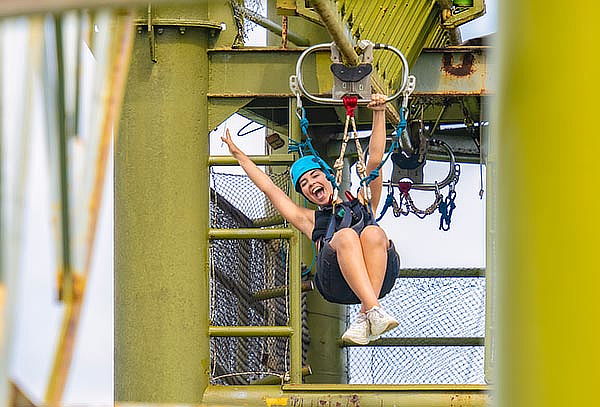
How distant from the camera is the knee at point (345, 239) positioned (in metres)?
6.21

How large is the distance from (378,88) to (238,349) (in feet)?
4.97

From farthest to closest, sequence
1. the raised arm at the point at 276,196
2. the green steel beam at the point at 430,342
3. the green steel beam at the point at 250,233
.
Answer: the green steel beam at the point at 430,342
the green steel beam at the point at 250,233
the raised arm at the point at 276,196

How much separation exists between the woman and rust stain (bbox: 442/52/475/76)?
3.08 feet

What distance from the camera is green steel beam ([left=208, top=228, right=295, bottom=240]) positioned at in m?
6.68

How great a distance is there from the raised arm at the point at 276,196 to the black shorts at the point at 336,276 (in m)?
0.17

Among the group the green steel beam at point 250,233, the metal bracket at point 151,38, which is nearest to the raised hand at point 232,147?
the green steel beam at point 250,233

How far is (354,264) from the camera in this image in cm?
625

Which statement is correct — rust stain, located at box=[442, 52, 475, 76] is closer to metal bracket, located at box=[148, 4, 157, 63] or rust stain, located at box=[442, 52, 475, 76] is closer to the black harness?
the black harness
